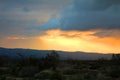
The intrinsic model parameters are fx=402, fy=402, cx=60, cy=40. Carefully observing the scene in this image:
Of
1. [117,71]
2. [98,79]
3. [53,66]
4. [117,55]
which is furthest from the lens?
[117,55]

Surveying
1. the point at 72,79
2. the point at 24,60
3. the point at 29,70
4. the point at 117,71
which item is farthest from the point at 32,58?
the point at 72,79

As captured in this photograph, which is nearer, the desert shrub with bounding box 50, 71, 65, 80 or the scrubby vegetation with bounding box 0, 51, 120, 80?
the desert shrub with bounding box 50, 71, 65, 80

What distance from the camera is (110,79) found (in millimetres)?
54750

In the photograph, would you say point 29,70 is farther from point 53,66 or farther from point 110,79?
point 110,79

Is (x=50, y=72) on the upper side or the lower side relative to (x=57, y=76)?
upper

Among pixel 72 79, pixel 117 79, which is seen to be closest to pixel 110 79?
pixel 117 79

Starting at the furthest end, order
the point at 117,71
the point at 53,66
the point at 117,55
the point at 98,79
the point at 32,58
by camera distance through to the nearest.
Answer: the point at 117,55, the point at 32,58, the point at 53,66, the point at 117,71, the point at 98,79

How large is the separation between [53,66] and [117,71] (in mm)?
15565

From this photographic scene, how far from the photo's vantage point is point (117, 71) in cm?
6316

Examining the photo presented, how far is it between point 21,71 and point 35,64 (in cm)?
1272

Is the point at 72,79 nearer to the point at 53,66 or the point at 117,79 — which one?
the point at 117,79

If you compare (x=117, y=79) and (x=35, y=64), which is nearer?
(x=117, y=79)

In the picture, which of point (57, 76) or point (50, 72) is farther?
point (50, 72)

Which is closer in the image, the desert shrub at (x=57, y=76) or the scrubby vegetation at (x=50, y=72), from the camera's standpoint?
the desert shrub at (x=57, y=76)
